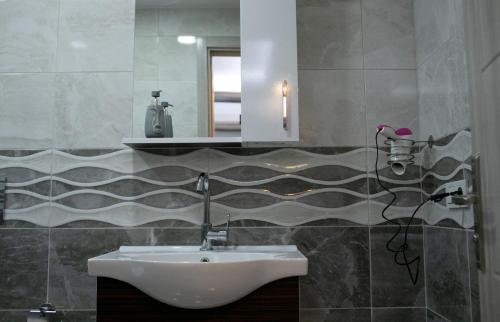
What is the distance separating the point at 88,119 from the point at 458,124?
1506mm

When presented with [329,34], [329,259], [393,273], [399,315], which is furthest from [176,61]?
[399,315]

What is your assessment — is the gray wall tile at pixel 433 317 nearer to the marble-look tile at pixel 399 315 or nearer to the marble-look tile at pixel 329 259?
the marble-look tile at pixel 399 315

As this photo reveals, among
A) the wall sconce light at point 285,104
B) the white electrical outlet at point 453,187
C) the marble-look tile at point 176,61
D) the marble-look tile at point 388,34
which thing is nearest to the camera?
the white electrical outlet at point 453,187

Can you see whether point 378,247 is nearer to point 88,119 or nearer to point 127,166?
point 127,166

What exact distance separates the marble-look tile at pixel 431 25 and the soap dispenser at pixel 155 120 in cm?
114

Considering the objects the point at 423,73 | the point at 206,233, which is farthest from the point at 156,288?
the point at 423,73

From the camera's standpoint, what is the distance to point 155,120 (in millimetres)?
1733

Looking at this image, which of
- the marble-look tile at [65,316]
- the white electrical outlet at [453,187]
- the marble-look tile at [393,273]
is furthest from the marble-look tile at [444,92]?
the marble-look tile at [65,316]

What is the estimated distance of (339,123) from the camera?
1822mm

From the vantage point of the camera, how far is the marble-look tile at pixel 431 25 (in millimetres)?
1535

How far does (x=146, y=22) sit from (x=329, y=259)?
1.29m

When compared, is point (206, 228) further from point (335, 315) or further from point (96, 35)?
point (96, 35)

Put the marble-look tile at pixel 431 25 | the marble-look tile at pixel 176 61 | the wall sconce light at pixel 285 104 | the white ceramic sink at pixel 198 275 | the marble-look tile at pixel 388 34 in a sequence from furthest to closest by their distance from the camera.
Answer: the marble-look tile at pixel 388 34
the marble-look tile at pixel 176 61
the wall sconce light at pixel 285 104
the marble-look tile at pixel 431 25
the white ceramic sink at pixel 198 275

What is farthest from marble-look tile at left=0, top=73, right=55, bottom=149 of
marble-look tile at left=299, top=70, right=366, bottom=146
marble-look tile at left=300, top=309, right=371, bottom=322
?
marble-look tile at left=300, top=309, right=371, bottom=322
